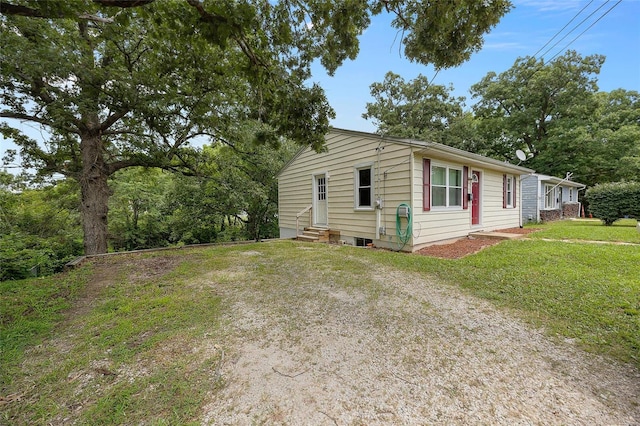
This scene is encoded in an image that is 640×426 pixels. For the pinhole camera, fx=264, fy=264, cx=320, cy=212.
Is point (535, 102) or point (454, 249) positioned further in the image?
point (535, 102)

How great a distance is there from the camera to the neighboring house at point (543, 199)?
14680 millimetres

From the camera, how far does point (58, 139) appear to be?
761cm

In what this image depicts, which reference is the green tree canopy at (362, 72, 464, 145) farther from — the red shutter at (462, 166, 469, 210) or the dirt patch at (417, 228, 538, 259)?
the dirt patch at (417, 228, 538, 259)

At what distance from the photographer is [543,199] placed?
51.4 ft

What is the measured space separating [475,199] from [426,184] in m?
3.71

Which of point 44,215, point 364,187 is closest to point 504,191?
point 364,187

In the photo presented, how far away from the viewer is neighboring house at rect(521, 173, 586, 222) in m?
14.7

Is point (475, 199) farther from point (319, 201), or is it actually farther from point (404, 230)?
point (319, 201)

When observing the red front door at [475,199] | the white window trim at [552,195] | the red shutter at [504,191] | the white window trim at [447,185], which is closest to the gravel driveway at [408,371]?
the white window trim at [447,185]

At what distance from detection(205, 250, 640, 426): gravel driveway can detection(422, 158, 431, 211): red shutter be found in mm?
4089

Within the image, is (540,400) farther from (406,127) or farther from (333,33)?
(406,127)

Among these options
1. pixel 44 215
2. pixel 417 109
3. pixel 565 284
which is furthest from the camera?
pixel 417 109

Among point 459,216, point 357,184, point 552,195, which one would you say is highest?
point 357,184

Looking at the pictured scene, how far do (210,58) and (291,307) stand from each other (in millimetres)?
5969
